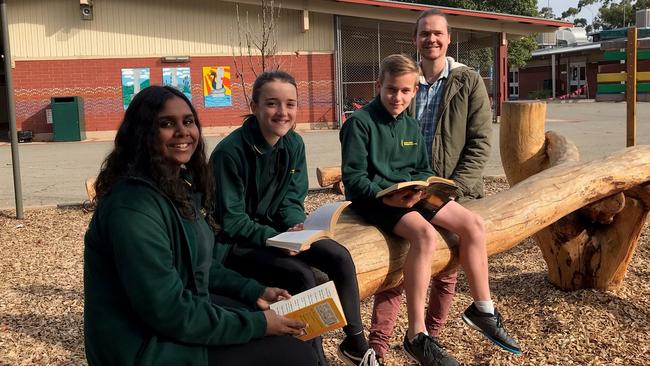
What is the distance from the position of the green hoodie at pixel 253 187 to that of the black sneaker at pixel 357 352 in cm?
55

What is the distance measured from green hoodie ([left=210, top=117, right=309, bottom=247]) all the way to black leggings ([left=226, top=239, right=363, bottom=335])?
7cm

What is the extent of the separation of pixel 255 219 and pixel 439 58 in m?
1.47

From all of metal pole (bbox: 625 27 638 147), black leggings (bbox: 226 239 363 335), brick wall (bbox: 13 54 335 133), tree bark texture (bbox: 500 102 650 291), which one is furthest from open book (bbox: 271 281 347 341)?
brick wall (bbox: 13 54 335 133)

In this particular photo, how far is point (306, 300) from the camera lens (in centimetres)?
212

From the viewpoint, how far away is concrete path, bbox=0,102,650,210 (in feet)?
31.3

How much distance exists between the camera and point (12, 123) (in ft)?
25.2

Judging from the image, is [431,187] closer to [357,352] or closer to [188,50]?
[357,352]

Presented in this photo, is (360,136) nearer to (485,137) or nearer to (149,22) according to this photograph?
(485,137)

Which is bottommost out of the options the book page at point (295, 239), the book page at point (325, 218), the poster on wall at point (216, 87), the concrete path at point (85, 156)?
the concrete path at point (85, 156)

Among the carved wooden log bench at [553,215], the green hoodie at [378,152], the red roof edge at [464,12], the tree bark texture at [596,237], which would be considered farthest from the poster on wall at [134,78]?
the green hoodie at [378,152]

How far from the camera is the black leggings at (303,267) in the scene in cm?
252

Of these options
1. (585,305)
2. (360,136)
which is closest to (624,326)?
(585,305)

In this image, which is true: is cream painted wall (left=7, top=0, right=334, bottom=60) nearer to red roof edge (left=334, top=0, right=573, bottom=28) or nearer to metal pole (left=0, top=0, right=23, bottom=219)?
red roof edge (left=334, top=0, right=573, bottom=28)

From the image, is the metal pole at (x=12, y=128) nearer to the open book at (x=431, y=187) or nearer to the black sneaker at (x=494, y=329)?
the open book at (x=431, y=187)
